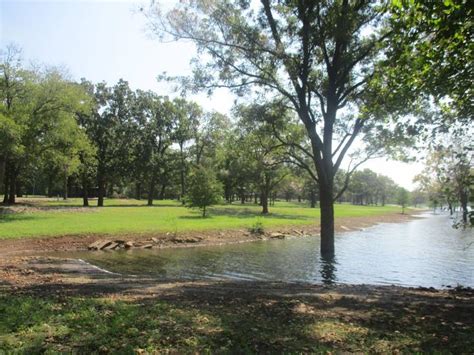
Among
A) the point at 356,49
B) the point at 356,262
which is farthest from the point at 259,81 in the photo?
the point at 356,262

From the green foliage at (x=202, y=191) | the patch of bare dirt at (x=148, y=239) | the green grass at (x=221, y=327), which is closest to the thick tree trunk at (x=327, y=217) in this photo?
the patch of bare dirt at (x=148, y=239)

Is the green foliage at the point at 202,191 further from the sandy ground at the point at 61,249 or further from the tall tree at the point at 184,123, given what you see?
the tall tree at the point at 184,123

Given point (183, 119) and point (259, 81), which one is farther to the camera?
point (183, 119)

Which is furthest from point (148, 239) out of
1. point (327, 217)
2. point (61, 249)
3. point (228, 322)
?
point (228, 322)

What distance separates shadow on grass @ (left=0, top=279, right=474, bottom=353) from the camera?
5.17 m

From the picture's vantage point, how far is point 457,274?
1625cm

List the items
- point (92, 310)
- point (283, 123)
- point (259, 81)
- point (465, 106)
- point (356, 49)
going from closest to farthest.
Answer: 1. point (92, 310)
2. point (465, 106)
3. point (356, 49)
4. point (259, 81)
5. point (283, 123)

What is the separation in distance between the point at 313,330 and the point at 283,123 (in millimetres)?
13264

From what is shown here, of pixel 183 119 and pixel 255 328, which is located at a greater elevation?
pixel 183 119

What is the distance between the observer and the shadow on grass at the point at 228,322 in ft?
17.0

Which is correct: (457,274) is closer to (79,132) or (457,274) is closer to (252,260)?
(252,260)

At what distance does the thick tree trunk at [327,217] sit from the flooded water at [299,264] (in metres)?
0.63

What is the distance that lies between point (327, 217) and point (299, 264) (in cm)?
266

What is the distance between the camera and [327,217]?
56.2 feet
